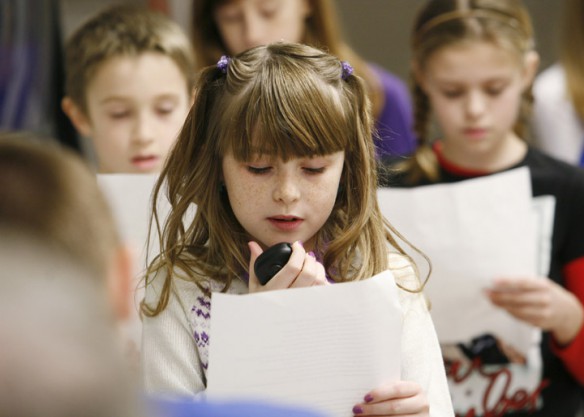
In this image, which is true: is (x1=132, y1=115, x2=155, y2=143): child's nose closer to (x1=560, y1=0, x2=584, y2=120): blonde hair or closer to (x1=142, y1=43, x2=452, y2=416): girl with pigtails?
(x1=142, y1=43, x2=452, y2=416): girl with pigtails

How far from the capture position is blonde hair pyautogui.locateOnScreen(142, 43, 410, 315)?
1.20 m

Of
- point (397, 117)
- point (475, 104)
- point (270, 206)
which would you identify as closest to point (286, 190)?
point (270, 206)

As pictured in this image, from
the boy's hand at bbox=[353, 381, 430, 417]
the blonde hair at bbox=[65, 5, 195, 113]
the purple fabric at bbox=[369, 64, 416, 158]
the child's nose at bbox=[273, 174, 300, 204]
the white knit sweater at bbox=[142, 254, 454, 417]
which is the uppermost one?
the blonde hair at bbox=[65, 5, 195, 113]

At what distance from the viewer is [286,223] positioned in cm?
121

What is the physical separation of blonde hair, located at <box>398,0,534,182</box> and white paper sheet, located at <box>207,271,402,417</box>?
2.60ft

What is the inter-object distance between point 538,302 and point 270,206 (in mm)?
674

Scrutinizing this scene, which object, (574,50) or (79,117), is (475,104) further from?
(79,117)

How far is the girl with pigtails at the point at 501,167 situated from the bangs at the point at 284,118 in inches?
23.4

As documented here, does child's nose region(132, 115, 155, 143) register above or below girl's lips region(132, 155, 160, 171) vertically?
above

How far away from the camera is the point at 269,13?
2096 millimetres

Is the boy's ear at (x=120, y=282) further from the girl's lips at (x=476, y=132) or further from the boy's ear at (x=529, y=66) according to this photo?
the boy's ear at (x=529, y=66)

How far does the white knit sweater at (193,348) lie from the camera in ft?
3.87

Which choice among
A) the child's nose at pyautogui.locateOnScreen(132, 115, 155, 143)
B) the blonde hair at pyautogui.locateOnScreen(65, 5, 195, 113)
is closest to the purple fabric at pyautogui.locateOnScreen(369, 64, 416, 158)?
the blonde hair at pyautogui.locateOnScreen(65, 5, 195, 113)

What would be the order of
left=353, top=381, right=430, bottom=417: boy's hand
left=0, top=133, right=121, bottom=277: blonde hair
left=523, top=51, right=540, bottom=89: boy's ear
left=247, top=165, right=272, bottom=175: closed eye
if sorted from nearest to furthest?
1. left=0, top=133, right=121, bottom=277: blonde hair
2. left=353, top=381, right=430, bottom=417: boy's hand
3. left=247, top=165, right=272, bottom=175: closed eye
4. left=523, top=51, right=540, bottom=89: boy's ear
